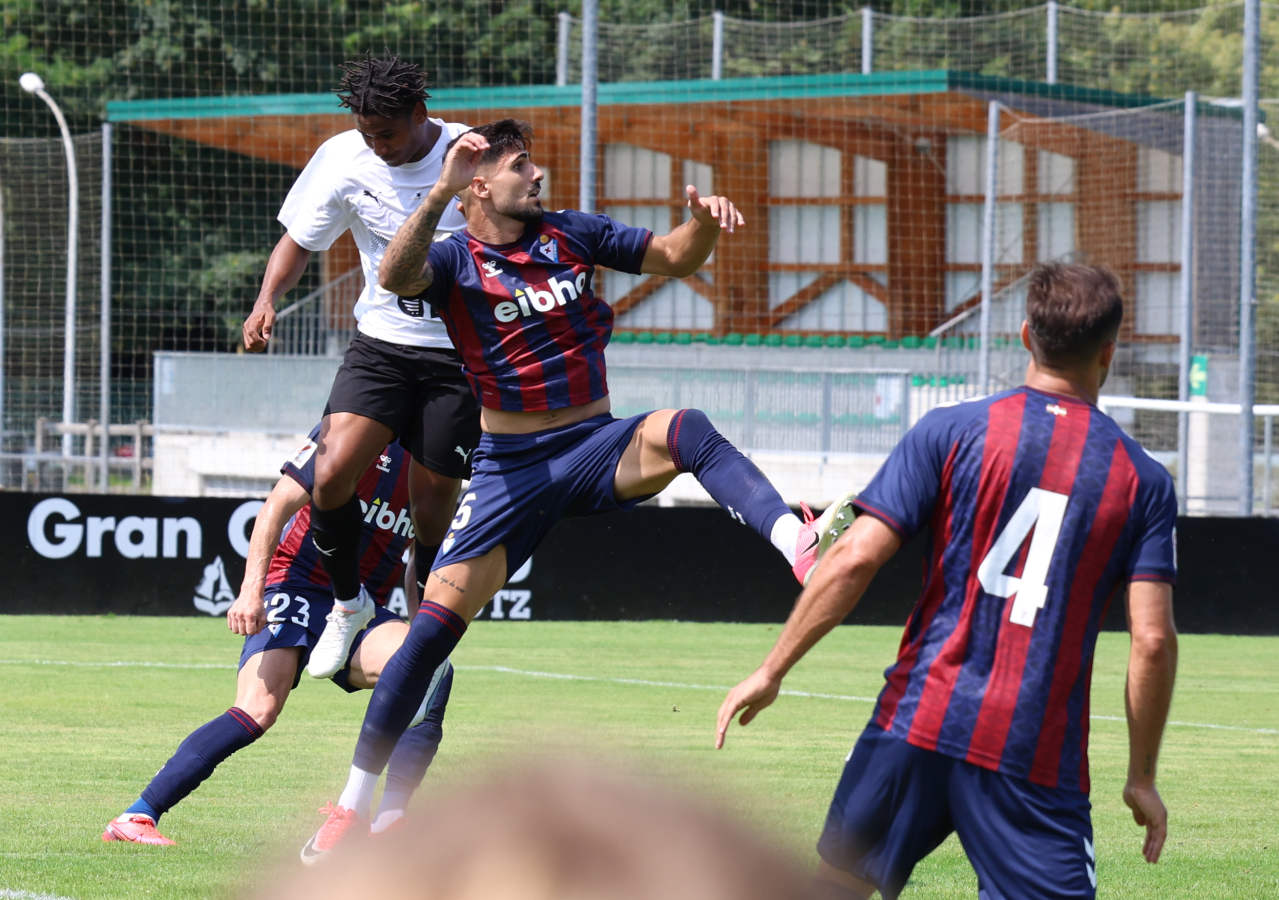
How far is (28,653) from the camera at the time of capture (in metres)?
11.5

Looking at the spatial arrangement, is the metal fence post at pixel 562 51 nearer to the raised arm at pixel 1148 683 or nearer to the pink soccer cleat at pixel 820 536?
the pink soccer cleat at pixel 820 536

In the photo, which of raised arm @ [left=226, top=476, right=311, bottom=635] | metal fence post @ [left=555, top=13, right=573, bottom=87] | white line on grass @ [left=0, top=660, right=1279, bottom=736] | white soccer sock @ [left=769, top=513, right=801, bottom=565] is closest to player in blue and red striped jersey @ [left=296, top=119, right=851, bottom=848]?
white soccer sock @ [left=769, top=513, right=801, bottom=565]

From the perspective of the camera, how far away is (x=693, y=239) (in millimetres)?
5742

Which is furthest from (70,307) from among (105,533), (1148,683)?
(1148,683)

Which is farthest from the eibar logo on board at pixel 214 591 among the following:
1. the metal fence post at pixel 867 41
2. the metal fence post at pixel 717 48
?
the metal fence post at pixel 717 48

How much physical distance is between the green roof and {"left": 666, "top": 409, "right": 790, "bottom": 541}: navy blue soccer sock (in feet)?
59.7

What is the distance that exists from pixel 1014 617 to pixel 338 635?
10.6 ft

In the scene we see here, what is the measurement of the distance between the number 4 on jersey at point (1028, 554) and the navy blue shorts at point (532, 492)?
2.40 meters

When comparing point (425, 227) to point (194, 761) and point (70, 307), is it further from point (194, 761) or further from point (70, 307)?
point (70, 307)

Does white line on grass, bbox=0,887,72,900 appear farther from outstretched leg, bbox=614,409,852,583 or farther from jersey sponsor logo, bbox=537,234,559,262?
jersey sponsor logo, bbox=537,234,559,262

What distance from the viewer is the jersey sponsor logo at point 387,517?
6.53 meters

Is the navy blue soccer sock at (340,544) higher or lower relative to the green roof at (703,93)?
lower

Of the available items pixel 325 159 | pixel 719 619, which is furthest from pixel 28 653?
pixel 325 159

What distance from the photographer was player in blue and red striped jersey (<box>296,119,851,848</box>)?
5594 mm
